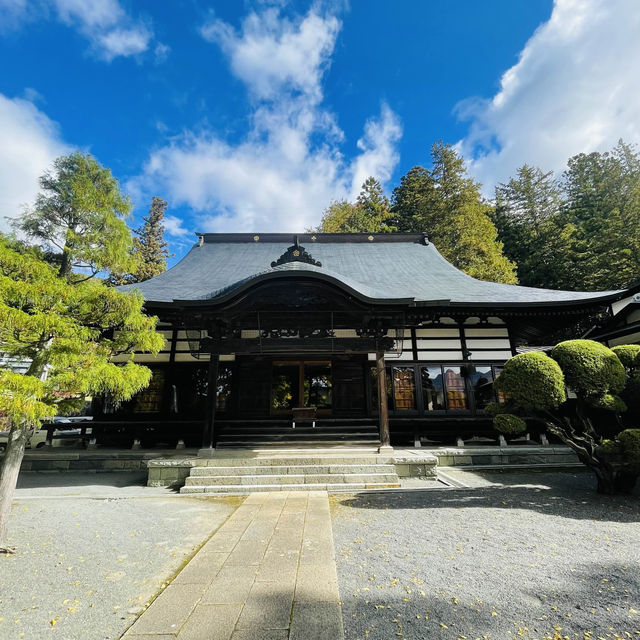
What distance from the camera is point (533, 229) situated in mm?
27969

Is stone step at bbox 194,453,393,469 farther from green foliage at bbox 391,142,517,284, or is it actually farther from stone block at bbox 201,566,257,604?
green foliage at bbox 391,142,517,284

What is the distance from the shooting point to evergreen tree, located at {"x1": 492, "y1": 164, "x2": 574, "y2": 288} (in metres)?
24.0

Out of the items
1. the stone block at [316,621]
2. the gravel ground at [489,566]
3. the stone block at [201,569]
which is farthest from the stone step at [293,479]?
the stone block at [316,621]

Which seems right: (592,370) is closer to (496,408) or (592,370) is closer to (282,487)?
(496,408)

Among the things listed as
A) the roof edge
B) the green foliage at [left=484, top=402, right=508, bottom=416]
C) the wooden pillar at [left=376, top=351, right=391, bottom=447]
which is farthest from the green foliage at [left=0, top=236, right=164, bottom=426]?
the roof edge

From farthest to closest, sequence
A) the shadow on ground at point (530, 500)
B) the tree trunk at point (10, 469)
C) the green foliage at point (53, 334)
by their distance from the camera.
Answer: the shadow on ground at point (530, 500) < the tree trunk at point (10, 469) < the green foliage at point (53, 334)

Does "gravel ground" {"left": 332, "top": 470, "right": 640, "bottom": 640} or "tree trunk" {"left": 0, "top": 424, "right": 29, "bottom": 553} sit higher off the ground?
"tree trunk" {"left": 0, "top": 424, "right": 29, "bottom": 553}

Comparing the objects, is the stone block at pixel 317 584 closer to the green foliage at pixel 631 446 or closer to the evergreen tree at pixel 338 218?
the green foliage at pixel 631 446

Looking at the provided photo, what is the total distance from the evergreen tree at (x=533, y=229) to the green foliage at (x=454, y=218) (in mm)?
6117

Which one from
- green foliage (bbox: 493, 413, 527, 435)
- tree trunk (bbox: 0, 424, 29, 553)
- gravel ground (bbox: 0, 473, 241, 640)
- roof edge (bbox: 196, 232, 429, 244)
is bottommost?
gravel ground (bbox: 0, 473, 241, 640)

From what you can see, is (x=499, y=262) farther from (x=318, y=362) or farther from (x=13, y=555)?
(x=13, y=555)

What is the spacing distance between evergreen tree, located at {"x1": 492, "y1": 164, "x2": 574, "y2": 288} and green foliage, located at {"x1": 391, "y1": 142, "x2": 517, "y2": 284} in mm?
6117

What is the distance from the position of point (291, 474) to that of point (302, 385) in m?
3.92

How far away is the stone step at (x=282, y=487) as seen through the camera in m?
6.07
